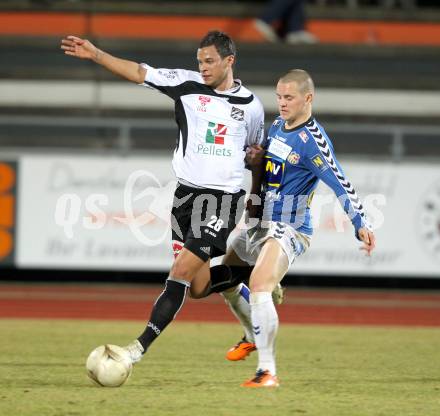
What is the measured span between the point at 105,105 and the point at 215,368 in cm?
943

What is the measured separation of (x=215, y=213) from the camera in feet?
22.7

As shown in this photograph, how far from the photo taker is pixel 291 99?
6668 millimetres

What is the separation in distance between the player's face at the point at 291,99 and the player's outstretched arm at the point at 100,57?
3.06 feet

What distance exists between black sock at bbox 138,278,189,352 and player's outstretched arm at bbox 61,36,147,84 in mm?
1393

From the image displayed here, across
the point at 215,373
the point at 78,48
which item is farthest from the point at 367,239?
the point at 78,48

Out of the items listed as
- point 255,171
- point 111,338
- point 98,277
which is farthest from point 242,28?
point 255,171

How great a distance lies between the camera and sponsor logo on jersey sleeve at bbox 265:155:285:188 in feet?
22.4

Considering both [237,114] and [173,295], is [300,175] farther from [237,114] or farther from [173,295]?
[173,295]

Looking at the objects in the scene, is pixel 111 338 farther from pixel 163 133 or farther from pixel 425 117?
Answer: pixel 425 117

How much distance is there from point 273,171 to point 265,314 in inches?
41.0

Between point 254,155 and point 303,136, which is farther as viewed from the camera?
point 254,155

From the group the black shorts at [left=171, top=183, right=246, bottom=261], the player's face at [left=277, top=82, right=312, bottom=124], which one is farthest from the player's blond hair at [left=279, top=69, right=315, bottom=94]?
the black shorts at [left=171, top=183, right=246, bottom=261]

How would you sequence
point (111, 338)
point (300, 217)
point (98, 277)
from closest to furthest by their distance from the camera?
point (300, 217), point (111, 338), point (98, 277)

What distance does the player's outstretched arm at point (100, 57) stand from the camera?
645cm
